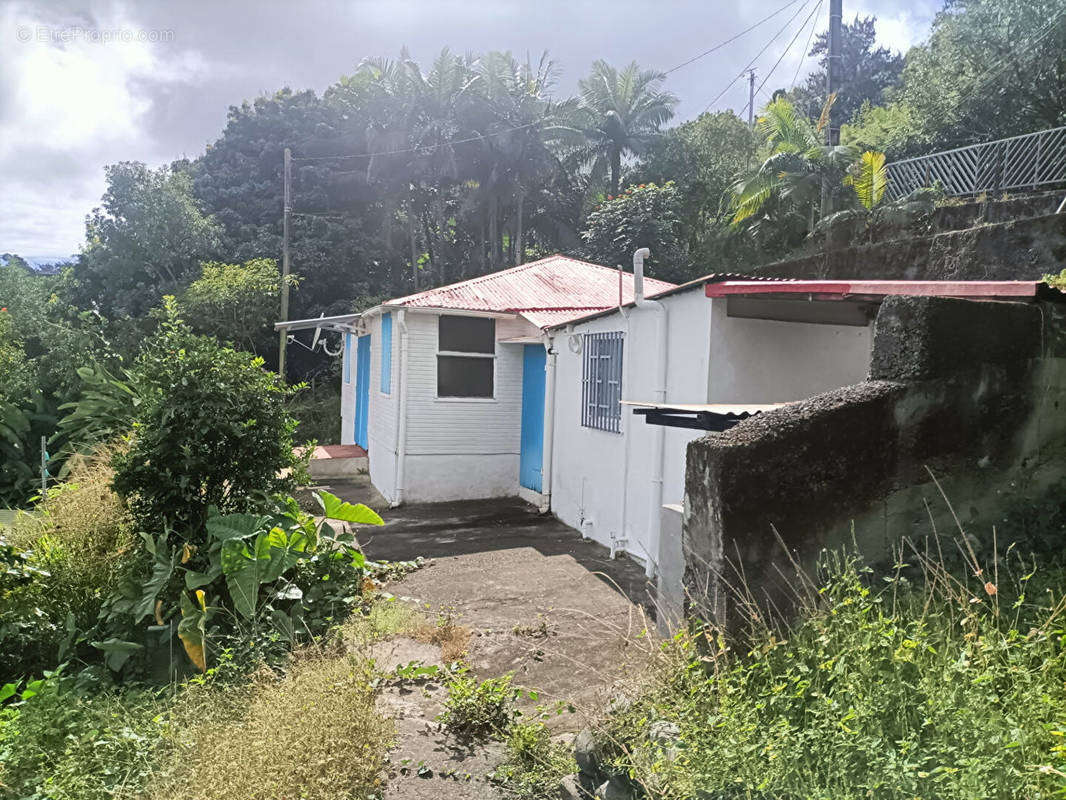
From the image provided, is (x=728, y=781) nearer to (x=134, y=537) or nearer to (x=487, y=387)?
(x=134, y=537)

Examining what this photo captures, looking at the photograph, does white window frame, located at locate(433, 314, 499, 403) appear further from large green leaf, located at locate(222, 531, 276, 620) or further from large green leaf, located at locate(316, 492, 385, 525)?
large green leaf, located at locate(222, 531, 276, 620)

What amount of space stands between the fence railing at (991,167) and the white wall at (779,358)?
636cm

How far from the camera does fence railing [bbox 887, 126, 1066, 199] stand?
36.3 feet

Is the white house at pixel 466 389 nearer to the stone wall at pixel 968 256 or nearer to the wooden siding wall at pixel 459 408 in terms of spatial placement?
the wooden siding wall at pixel 459 408

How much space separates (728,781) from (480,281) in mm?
11760

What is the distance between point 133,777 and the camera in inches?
161

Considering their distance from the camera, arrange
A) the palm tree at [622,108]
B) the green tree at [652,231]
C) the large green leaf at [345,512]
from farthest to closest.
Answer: the palm tree at [622,108] < the green tree at [652,231] < the large green leaf at [345,512]

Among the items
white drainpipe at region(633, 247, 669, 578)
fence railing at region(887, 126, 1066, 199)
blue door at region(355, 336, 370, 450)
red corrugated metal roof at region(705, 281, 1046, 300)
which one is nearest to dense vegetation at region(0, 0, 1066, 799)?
fence railing at region(887, 126, 1066, 199)

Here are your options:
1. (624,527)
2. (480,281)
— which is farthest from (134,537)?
(480,281)

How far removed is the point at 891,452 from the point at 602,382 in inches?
238

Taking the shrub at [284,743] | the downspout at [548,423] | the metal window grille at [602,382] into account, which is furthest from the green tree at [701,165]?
the shrub at [284,743]

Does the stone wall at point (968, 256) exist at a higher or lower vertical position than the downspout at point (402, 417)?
higher

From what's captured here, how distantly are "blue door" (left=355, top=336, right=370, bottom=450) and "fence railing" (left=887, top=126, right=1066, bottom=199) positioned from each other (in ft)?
36.3

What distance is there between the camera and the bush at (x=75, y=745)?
13.3ft
